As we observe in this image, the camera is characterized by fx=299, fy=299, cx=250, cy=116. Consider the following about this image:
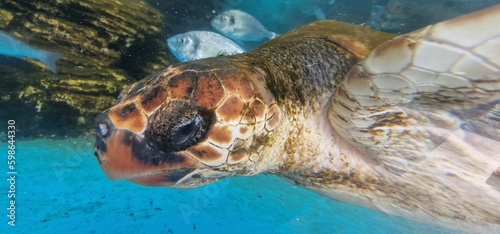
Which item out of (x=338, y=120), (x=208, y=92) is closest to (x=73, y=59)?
(x=208, y=92)

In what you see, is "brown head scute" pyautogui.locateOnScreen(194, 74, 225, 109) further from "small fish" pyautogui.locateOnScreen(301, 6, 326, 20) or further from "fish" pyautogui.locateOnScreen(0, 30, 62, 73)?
"small fish" pyautogui.locateOnScreen(301, 6, 326, 20)

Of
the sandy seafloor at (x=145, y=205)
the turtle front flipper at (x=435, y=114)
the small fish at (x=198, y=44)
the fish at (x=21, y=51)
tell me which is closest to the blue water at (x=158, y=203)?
the sandy seafloor at (x=145, y=205)

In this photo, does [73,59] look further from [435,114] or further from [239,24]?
[435,114]

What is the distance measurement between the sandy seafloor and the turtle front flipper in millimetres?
2467

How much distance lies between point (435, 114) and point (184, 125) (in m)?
1.01

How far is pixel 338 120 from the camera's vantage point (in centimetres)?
152

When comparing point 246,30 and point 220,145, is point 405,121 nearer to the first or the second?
point 220,145

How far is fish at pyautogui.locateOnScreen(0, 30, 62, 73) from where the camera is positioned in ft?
10.7

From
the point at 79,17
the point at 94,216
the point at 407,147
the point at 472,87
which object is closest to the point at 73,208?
the point at 94,216

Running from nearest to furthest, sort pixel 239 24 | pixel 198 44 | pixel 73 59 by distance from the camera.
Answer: pixel 73 59 → pixel 198 44 → pixel 239 24

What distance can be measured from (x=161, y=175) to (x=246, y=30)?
5281mm

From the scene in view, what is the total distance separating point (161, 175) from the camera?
1.24 metres

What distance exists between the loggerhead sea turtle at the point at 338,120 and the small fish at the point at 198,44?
304 centimetres
